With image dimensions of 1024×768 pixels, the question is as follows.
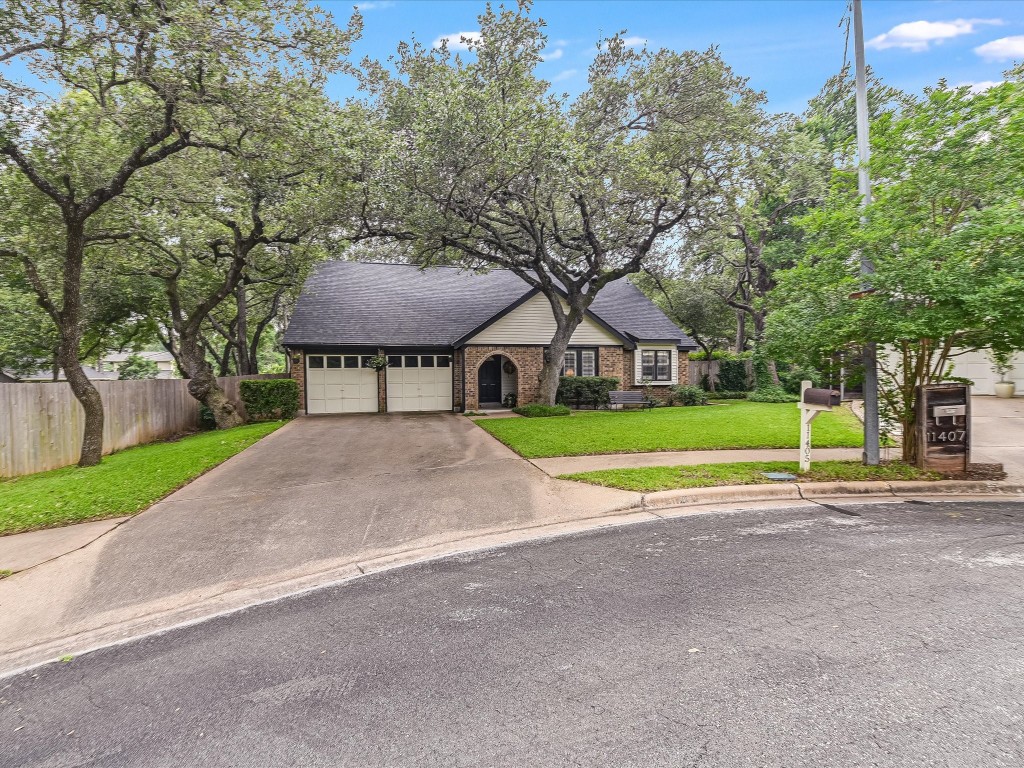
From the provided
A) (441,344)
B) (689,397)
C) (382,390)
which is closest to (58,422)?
(382,390)

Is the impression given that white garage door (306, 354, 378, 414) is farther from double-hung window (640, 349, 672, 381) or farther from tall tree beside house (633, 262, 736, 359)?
tall tree beside house (633, 262, 736, 359)

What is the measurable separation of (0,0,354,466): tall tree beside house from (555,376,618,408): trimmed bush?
13.3 meters

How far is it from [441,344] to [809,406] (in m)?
14.4

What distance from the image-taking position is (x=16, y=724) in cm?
279

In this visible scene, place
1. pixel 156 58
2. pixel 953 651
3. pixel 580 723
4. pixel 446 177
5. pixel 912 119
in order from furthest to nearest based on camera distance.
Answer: pixel 446 177
pixel 156 58
pixel 912 119
pixel 953 651
pixel 580 723

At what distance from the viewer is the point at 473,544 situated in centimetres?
553

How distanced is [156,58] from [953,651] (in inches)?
477

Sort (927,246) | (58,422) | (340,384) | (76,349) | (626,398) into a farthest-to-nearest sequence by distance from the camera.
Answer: (626,398), (340,384), (58,422), (76,349), (927,246)

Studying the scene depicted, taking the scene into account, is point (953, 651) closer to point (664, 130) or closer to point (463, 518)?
point (463, 518)

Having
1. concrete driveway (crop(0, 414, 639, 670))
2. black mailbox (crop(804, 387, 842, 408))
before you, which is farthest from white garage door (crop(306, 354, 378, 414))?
black mailbox (crop(804, 387, 842, 408))

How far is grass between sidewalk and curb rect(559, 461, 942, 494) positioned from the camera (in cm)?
739

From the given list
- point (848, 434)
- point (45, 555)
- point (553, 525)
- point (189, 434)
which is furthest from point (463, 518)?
point (189, 434)

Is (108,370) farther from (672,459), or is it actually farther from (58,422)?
(672,459)

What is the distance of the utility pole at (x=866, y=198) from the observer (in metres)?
7.96
